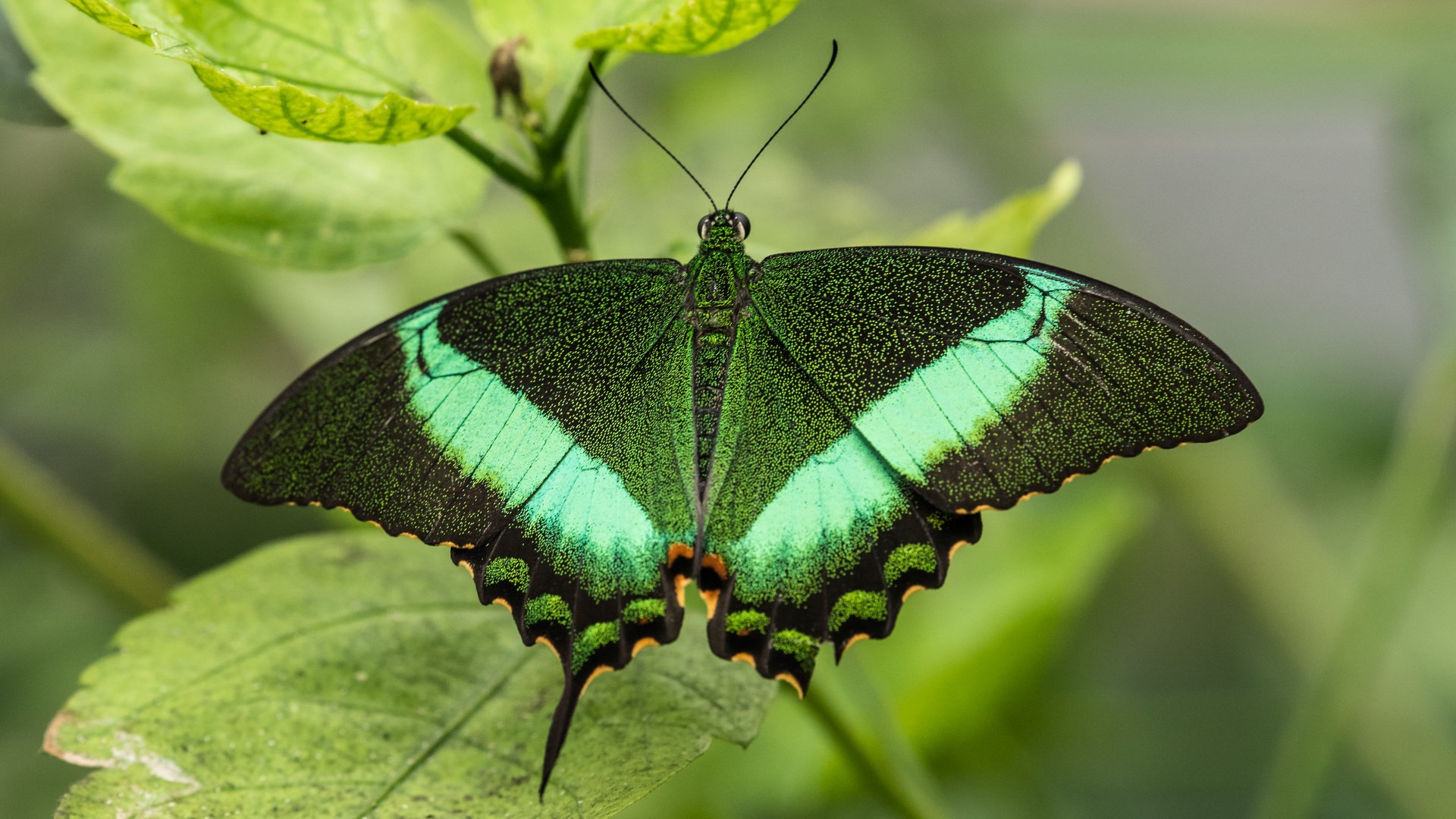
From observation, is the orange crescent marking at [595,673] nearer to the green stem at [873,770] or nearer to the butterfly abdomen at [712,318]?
the green stem at [873,770]

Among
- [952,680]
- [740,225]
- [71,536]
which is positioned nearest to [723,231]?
[740,225]

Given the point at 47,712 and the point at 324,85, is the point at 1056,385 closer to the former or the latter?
the point at 324,85

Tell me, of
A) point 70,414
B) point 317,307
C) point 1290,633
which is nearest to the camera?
point 317,307

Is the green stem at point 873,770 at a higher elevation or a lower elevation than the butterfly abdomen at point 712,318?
lower

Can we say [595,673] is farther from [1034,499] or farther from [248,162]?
[1034,499]

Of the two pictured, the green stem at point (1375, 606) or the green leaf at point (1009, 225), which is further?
the green stem at point (1375, 606)

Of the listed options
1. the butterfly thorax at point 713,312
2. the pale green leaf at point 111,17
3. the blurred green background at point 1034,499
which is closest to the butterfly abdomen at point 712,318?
the butterfly thorax at point 713,312

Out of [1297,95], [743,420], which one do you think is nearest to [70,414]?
A: [743,420]
